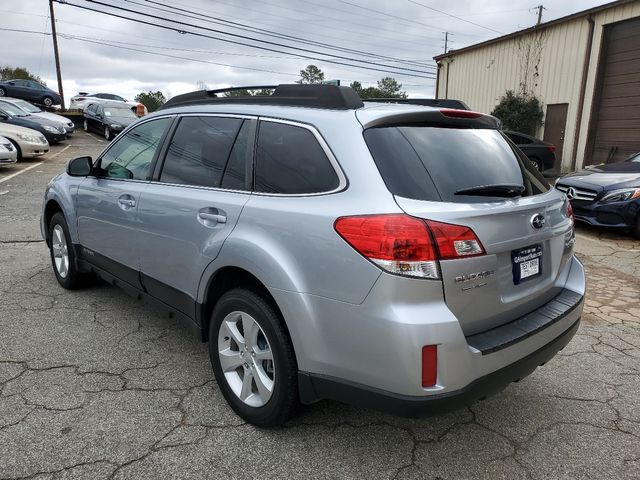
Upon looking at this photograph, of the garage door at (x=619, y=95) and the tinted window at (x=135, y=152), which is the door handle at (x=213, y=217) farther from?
the garage door at (x=619, y=95)

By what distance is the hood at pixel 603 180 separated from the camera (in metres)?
7.77

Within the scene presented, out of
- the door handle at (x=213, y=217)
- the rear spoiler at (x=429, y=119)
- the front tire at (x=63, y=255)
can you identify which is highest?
the rear spoiler at (x=429, y=119)

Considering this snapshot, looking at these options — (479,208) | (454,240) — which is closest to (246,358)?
(454,240)

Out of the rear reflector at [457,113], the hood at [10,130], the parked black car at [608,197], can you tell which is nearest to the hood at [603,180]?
the parked black car at [608,197]

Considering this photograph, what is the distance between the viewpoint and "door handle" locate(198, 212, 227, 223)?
2.72 metres

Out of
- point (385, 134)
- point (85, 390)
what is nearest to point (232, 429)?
point (85, 390)

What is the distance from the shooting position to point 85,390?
3031mm

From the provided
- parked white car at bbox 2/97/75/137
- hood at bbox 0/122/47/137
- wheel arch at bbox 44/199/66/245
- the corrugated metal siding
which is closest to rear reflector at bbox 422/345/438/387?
wheel arch at bbox 44/199/66/245

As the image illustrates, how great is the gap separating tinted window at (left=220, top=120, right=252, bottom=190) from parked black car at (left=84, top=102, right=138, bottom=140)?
20.6 metres

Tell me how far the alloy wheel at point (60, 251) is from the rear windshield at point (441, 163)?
3.57m

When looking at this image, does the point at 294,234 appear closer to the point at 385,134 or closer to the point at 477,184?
the point at 385,134

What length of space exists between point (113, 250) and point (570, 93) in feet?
54.4

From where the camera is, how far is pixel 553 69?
16922 mm

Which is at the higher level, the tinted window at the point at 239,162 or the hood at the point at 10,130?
the tinted window at the point at 239,162
